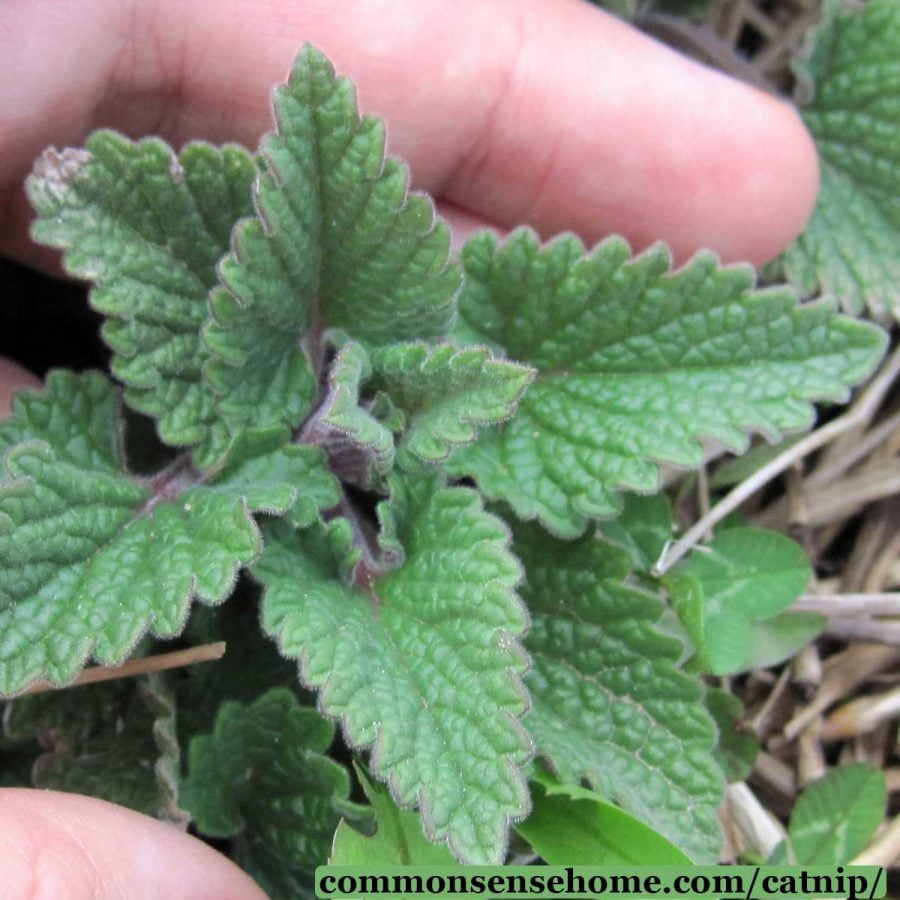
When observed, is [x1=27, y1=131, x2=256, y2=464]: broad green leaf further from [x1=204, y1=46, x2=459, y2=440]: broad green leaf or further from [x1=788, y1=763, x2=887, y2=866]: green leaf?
[x1=788, y1=763, x2=887, y2=866]: green leaf

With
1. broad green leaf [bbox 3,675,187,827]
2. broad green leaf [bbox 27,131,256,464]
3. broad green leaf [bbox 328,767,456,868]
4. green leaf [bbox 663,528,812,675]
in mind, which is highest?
broad green leaf [bbox 27,131,256,464]

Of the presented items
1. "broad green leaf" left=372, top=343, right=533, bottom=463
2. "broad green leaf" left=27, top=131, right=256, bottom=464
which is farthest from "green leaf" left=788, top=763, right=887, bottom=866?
"broad green leaf" left=27, top=131, right=256, bottom=464

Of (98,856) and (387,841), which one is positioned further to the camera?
(387,841)

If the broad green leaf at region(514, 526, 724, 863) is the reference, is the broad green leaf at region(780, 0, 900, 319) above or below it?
above

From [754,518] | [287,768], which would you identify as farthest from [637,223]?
[287,768]

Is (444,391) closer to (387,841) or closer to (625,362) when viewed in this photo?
(625,362)

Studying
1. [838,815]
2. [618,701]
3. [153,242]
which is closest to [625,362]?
[618,701]

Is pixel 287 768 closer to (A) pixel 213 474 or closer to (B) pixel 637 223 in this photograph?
(A) pixel 213 474
